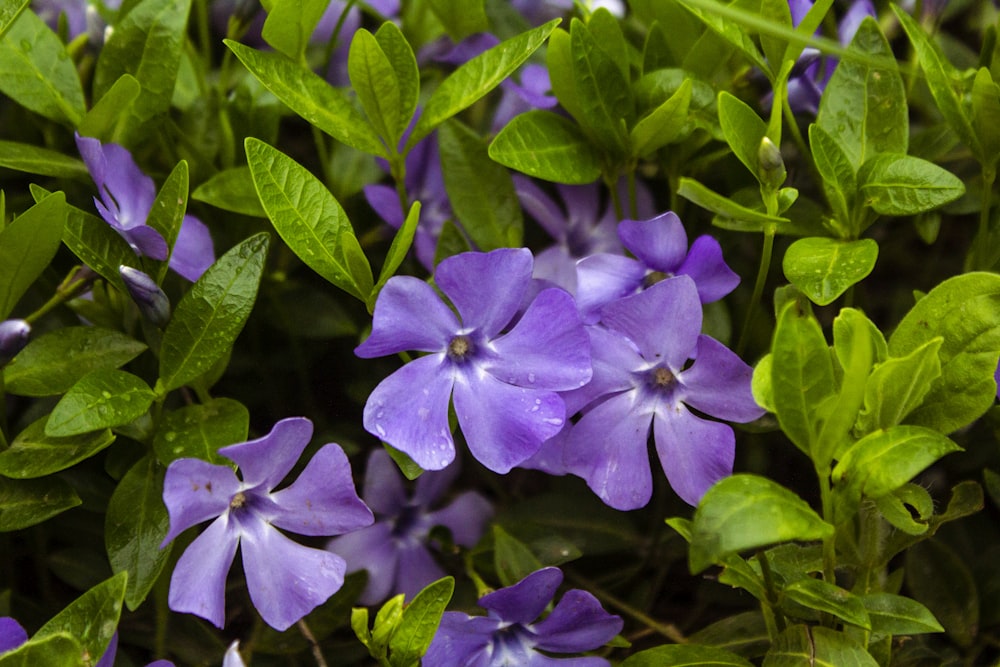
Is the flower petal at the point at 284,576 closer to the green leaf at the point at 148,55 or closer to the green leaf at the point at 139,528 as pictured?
the green leaf at the point at 139,528

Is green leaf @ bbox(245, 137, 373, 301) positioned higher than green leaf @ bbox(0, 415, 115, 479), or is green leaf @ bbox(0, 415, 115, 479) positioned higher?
green leaf @ bbox(245, 137, 373, 301)

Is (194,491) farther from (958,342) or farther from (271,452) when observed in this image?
(958,342)

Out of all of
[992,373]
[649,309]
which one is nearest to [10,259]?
[649,309]

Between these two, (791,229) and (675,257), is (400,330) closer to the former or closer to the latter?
(675,257)

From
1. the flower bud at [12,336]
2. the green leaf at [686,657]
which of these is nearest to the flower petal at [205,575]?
the flower bud at [12,336]

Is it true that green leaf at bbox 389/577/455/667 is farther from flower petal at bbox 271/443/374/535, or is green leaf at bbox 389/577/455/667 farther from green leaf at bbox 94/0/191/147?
green leaf at bbox 94/0/191/147

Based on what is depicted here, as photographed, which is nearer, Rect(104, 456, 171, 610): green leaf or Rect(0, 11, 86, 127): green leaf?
A: Rect(104, 456, 171, 610): green leaf

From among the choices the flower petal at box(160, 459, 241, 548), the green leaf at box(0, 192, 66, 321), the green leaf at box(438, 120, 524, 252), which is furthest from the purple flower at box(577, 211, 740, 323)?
the green leaf at box(0, 192, 66, 321)
